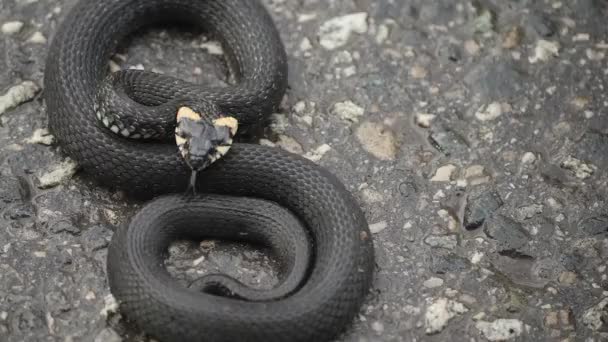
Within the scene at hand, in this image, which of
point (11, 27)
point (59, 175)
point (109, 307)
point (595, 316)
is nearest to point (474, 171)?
point (595, 316)

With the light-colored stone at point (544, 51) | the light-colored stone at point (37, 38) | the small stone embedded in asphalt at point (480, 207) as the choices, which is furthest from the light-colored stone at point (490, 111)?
the light-colored stone at point (37, 38)

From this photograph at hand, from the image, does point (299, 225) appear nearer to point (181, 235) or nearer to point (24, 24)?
point (181, 235)

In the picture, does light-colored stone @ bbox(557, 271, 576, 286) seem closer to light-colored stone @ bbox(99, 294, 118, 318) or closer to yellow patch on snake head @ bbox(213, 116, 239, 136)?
yellow patch on snake head @ bbox(213, 116, 239, 136)

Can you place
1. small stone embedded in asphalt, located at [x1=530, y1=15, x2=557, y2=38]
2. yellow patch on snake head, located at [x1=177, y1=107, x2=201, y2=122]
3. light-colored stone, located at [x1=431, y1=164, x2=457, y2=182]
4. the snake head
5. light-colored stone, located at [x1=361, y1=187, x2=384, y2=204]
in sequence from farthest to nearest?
small stone embedded in asphalt, located at [x1=530, y1=15, x2=557, y2=38]
light-colored stone, located at [x1=431, y1=164, x2=457, y2=182]
light-colored stone, located at [x1=361, y1=187, x2=384, y2=204]
yellow patch on snake head, located at [x1=177, y1=107, x2=201, y2=122]
the snake head

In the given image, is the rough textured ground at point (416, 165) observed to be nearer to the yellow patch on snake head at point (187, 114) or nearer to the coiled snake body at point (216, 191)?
the coiled snake body at point (216, 191)

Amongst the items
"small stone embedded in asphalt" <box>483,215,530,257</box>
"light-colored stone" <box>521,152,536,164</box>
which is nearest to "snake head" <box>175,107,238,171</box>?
"small stone embedded in asphalt" <box>483,215,530,257</box>

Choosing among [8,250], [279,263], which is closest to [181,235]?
[279,263]

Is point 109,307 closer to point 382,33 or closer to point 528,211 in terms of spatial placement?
point 528,211
